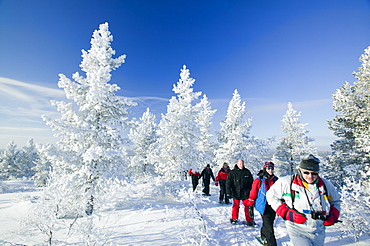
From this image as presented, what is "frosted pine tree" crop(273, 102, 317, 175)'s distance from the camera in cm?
2227

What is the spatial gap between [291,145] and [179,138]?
714 inches

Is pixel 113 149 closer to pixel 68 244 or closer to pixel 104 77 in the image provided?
pixel 104 77

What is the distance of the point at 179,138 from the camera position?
1343cm

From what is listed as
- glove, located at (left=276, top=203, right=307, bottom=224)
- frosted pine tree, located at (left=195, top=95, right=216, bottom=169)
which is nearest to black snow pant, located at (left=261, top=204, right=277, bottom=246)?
glove, located at (left=276, top=203, right=307, bottom=224)

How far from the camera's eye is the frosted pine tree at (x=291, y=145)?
22.3 m

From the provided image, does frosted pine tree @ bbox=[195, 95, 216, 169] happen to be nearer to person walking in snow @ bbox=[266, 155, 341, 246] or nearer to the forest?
the forest

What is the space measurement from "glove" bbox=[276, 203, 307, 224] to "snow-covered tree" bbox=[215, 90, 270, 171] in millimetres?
17847

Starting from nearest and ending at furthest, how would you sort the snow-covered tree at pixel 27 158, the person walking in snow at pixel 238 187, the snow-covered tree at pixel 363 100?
1. the person walking in snow at pixel 238 187
2. the snow-covered tree at pixel 363 100
3. the snow-covered tree at pixel 27 158

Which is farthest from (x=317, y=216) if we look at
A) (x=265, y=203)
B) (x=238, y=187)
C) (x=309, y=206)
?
(x=238, y=187)

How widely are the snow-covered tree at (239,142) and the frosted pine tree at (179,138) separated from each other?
27.1 ft

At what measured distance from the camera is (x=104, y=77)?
30.1 feet

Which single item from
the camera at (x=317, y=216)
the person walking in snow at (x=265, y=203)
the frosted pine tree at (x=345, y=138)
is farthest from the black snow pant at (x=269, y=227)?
the frosted pine tree at (x=345, y=138)

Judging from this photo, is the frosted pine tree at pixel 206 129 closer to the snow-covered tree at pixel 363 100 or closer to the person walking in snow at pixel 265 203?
the snow-covered tree at pixel 363 100

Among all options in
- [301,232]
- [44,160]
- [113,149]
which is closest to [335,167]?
[301,232]
